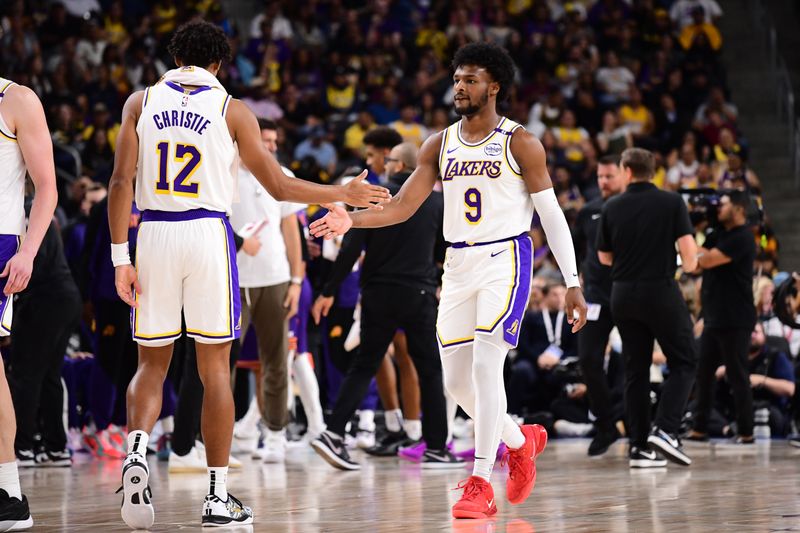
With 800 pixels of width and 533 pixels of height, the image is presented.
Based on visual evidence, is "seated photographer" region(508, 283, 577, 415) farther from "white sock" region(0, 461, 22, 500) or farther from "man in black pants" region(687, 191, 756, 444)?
"white sock" region(0, 461, 22, 500)

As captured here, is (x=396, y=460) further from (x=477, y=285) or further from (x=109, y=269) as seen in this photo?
(x=477, y=285)

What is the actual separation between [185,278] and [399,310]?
9.83 feet

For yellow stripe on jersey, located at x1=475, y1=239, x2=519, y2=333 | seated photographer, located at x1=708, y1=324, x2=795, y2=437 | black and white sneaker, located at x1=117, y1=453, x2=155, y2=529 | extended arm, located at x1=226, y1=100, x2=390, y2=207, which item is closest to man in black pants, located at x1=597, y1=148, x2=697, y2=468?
yellow stripe on jersey, located at x1=475, y1=239, x2=519, y2=333

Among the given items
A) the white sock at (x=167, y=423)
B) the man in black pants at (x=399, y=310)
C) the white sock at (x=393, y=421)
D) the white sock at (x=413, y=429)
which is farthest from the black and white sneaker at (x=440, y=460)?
the white sock at (x=167, y=423)

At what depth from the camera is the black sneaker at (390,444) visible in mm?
9297

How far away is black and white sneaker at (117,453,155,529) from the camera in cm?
499

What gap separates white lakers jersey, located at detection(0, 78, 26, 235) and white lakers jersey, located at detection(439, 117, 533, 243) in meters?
2.00

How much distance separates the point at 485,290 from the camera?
5.79m

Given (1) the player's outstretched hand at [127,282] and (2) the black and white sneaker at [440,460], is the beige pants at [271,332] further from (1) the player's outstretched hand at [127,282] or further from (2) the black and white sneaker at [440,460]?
(1) the player's outstretched hand at [127,282]

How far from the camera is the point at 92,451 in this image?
9.67m

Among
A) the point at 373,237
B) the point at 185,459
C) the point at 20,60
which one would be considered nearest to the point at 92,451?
the point at 185,459

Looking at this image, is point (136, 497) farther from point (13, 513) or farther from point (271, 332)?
point (271, 332)

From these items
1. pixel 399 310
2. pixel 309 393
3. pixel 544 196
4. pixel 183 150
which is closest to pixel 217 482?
pixel 183 150

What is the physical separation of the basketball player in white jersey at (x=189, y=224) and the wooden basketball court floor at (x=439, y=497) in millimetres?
533
